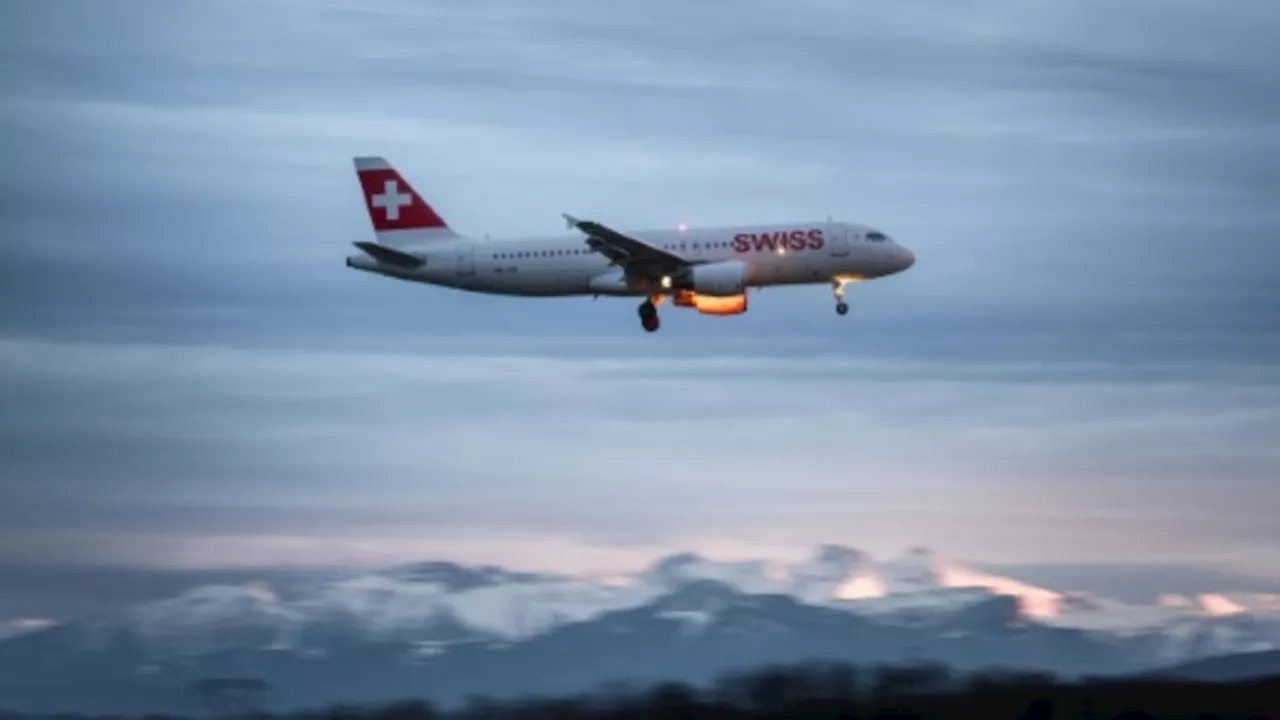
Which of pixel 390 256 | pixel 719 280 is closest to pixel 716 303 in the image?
pixel 719 280

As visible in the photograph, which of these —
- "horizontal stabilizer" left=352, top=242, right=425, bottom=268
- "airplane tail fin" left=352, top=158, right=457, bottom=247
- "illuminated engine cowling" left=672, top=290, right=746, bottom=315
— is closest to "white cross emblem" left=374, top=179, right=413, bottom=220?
"airplane tail fin" left=352, top=158, right=457, bottom=247

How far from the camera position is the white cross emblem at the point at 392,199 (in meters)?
107

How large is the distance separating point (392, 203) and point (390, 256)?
7.47 meters

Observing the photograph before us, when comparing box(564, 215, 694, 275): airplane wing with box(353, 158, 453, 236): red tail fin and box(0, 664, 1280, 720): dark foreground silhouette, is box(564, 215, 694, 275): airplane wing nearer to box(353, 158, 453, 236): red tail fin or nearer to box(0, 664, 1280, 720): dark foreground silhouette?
box(353, 158, 453, 236): red tail fin

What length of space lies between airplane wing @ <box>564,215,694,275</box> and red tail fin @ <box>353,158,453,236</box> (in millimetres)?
10988

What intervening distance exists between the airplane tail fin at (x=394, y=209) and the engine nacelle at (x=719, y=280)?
14503mm

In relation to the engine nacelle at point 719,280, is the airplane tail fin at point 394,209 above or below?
above

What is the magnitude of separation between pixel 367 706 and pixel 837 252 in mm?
33876

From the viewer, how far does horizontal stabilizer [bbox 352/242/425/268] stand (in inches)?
3927

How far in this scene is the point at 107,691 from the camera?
113 meters

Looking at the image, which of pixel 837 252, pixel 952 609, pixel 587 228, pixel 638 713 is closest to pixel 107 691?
pixel 587 228

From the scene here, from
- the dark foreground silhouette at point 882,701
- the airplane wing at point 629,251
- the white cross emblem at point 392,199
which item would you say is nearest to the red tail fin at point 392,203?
the white cross emblem at point 392,199

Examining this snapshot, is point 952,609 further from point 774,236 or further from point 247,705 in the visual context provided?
point 247,705

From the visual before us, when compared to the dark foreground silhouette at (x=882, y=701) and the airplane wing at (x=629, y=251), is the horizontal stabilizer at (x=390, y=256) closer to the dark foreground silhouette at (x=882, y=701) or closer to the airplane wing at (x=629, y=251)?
the airplane wing at (x=629, y=251)
